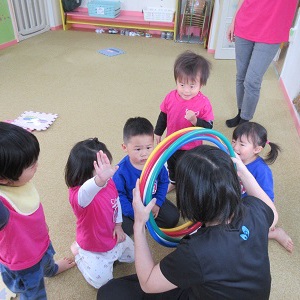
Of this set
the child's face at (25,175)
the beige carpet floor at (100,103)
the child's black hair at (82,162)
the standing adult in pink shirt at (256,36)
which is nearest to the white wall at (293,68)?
the beige carpet floor at (100,103)

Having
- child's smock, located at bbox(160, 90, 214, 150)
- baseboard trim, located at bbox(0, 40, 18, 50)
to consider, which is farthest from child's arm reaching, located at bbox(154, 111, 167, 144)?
baseboard trim, located at bbox(0, 40, 18, 50)

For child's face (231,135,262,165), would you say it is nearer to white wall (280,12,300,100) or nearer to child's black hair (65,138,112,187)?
child's black hair (65,138,112,187)

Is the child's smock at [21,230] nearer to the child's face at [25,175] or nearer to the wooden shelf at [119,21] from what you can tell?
the child's face at [25,175]

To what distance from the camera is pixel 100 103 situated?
3.09m

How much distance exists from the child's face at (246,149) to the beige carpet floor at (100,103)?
52cm

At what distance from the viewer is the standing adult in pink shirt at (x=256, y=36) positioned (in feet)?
7.20

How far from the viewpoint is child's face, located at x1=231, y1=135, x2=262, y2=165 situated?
5.15ft

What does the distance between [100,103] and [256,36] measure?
1650mm

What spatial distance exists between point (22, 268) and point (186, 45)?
4617 millimetres

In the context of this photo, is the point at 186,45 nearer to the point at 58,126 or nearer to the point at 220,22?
the point at 220,22

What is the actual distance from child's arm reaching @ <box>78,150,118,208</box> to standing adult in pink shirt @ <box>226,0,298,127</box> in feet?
5.88

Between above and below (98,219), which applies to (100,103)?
below

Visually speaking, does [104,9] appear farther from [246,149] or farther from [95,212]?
[95,212]

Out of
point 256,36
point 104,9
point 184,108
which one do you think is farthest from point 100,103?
point 104,9
